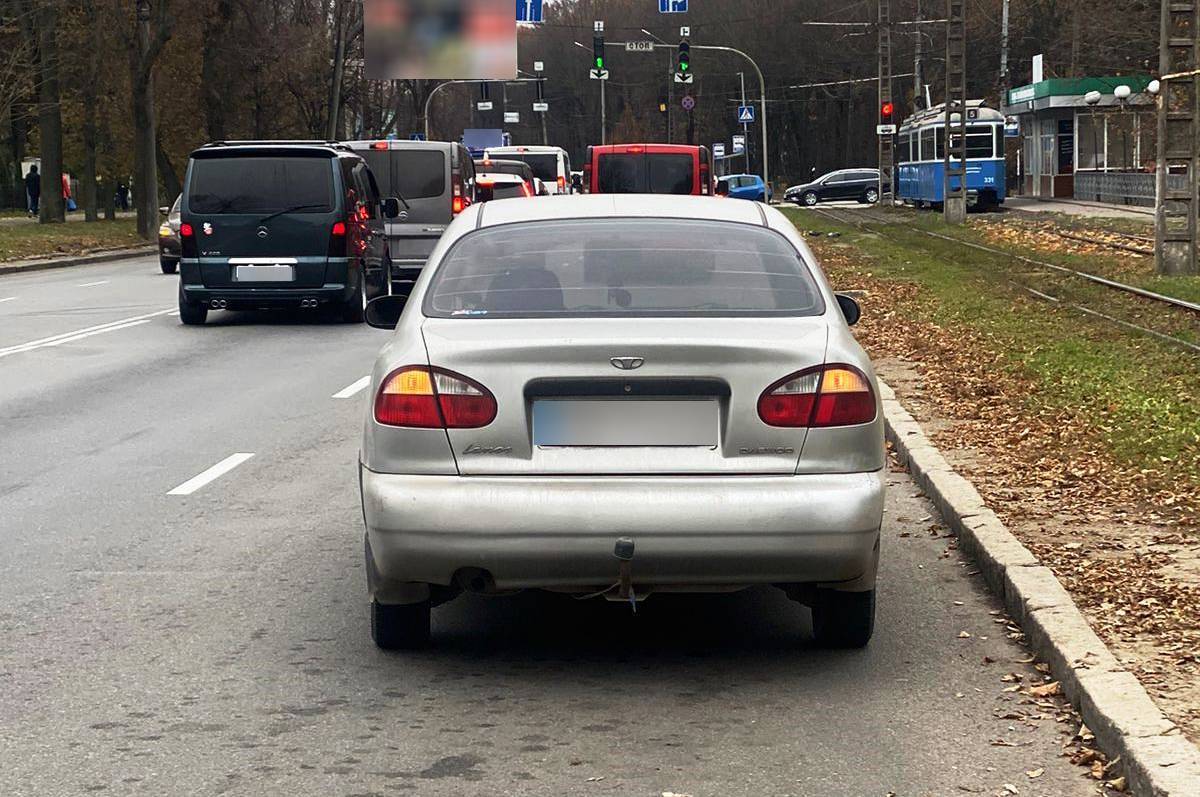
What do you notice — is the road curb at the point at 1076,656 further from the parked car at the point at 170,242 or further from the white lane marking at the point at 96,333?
the parked car at the point at 170,242

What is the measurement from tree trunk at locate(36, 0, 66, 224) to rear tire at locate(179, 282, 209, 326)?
2993 cm

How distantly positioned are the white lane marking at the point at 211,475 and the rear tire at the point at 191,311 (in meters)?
9.96

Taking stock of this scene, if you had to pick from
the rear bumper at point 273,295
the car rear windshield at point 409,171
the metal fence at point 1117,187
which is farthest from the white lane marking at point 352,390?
the metal fence at point 1117,187

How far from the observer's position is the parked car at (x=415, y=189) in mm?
25219

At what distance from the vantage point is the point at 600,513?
218 inches

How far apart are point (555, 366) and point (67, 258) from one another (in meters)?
34.9

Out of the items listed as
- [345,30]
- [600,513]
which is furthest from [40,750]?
[345,30]

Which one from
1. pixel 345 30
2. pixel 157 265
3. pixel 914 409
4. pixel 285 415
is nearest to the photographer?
pixel 914 409

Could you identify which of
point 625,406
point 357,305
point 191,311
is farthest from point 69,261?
point 625,406

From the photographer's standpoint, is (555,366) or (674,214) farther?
(674,214)

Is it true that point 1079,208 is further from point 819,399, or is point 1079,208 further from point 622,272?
point 819,399

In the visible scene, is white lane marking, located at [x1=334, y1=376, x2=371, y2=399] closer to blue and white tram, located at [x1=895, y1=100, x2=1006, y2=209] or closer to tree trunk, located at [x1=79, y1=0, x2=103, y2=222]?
tree trunk, located at [x1=79, y1=0, x2=103, y2=222]

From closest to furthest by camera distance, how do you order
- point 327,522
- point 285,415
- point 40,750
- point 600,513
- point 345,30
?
point 40,750 < point 600,513 < point 327,522 < point 285,415 < point 345,30

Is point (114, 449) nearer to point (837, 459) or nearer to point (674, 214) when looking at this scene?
point (674, 214)
